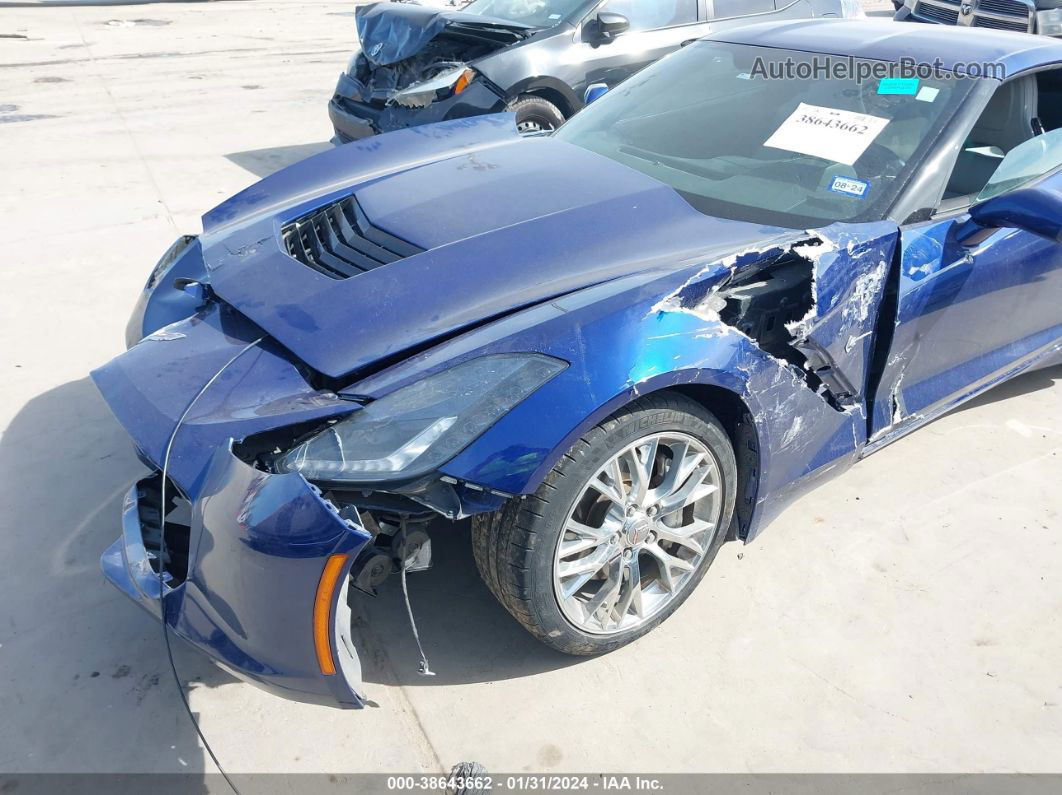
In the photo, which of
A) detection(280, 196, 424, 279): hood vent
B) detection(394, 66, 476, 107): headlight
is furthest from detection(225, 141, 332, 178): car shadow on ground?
detection(280, 196, 424, 279): hood vent

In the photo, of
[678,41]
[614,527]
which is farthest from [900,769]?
[678,41]

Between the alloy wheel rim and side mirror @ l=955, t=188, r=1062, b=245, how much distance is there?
1.13 metres

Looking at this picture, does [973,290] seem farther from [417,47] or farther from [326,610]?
[417,47]

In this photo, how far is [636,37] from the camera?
20.2 feet

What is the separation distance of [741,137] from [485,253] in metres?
1.14

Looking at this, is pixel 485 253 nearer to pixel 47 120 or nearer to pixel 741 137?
pixel 741 137

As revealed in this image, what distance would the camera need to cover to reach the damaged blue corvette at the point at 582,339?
1921 mm

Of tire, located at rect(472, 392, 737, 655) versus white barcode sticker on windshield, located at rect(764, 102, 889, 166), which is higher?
white barcode sticker on windshield, located at rect(764, 102, 889, 166)

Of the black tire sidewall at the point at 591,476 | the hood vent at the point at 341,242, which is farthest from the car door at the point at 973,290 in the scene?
the hood vent at the point at 341,242

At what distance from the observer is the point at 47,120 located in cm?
771

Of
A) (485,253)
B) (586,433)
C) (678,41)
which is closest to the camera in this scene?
(586,433)

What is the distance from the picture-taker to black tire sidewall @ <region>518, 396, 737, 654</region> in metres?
2.04

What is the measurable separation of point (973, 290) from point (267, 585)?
2.28 metres

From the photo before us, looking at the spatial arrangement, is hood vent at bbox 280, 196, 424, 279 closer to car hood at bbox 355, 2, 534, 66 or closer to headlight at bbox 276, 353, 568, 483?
headlight at bbox 276, 353, 568, 483
